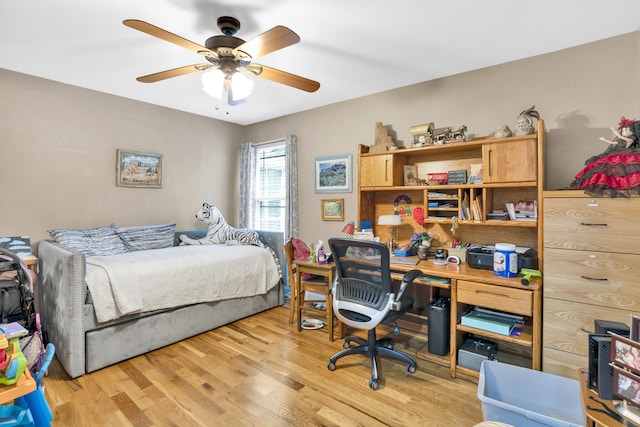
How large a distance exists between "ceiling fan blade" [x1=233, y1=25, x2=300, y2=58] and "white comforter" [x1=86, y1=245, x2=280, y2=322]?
184cm

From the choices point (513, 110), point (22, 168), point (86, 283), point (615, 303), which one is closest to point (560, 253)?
point (615, 303)

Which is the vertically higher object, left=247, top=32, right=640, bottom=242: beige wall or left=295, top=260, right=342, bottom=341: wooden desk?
left=247, top=32, right=640, bottom=242: beige wall

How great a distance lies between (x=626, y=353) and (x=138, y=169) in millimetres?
4236

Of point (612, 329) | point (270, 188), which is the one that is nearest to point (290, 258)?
point (270, 188)

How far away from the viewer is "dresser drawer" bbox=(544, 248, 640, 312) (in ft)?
5.90

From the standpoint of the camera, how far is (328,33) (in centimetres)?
221

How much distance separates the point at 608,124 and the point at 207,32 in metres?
2.87

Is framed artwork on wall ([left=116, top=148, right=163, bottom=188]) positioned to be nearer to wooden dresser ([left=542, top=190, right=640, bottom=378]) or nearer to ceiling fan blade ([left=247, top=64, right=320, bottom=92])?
ceiling fan blade ([left=247, top=64, right=320, bottom=92])

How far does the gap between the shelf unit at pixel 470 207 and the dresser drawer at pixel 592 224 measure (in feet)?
0.58

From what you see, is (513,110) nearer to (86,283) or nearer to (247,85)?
(247,85)

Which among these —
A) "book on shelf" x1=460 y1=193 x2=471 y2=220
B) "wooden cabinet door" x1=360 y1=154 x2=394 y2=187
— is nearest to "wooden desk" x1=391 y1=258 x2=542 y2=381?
"book on shelf" x1=460 y1=193 x2=471 y2=220

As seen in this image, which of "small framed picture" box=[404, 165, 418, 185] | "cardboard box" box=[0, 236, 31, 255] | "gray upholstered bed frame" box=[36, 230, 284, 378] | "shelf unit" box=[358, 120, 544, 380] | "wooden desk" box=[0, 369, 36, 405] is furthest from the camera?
"small framed picture" box=[404, 165, 418, 185]

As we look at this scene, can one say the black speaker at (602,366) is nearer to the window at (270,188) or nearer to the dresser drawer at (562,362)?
the dresser drawer at (562,362)

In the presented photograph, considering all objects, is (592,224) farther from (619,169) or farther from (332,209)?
(332,209)
